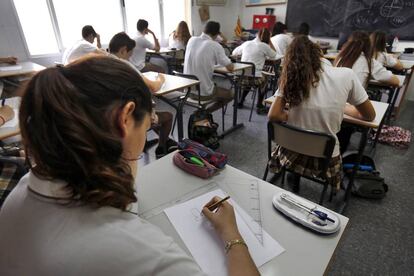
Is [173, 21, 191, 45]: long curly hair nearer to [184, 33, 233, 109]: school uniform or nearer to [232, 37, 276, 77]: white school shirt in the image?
[232, 37, 276, 77]: white school shirt

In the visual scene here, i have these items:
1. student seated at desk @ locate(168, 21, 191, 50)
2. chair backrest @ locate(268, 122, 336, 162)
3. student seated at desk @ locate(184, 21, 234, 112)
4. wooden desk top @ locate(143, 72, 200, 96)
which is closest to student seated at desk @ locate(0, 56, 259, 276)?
chair backrest @ locate(268, 122, 336, 162)

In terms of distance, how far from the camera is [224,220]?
769mm

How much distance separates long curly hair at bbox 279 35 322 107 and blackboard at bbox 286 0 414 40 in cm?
459

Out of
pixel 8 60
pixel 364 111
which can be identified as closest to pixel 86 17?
pixel 8 60

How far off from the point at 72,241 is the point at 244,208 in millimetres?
599

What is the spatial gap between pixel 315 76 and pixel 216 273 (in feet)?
4.04

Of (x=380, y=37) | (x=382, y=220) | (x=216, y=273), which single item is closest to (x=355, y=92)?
(x=382, y=220)

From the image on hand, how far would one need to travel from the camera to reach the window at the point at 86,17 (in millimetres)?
4328

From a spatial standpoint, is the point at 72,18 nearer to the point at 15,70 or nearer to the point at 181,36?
the point at 15,70

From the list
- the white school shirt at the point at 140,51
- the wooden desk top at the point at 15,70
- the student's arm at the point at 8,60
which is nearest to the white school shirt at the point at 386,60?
the white school shirt at the point at 140,51

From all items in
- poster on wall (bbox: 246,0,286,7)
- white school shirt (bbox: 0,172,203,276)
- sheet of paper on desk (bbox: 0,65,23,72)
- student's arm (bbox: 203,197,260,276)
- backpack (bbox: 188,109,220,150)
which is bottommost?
backpack (bbox: 188,109,220,150)

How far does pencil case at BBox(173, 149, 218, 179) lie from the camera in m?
1.05

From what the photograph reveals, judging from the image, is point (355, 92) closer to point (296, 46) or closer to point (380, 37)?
point (296, 46)

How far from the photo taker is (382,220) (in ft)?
6.09
